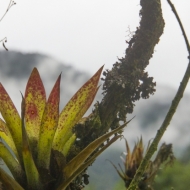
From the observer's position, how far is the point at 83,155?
0.76 meters

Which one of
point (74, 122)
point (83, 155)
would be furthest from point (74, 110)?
point (83, 155)

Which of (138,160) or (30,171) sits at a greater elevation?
(138,160)

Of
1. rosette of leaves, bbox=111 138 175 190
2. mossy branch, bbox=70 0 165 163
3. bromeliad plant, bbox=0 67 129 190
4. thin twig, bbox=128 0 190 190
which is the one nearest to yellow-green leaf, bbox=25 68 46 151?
bromeliad plant, bbox=0 67 129 190

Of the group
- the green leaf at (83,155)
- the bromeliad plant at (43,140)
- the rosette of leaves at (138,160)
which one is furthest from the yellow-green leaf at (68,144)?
the rosette of leaves at (138,160)

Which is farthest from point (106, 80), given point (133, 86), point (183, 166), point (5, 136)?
point (183, 166)

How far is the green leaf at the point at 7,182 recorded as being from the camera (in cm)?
71

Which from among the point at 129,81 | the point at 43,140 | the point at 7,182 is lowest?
the point at 7,182

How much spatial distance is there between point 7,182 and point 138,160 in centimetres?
98

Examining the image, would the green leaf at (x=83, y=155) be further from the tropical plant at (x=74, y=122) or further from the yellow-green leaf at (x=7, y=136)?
the yellow-green leaf at (x=7, y=136)

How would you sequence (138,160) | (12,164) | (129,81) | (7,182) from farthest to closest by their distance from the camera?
(138,160) < (129,81) < (12,164) < (7,182)

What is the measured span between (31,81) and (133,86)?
0.28 meters

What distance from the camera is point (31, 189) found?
79 centimetres

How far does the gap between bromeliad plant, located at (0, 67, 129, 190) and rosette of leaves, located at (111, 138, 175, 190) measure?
14.4 inches

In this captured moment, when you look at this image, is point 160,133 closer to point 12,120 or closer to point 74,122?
point 74,122
